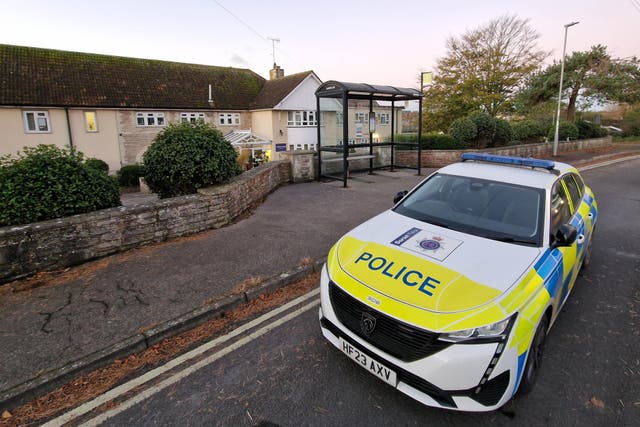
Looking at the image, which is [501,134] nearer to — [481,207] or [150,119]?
[481,207]

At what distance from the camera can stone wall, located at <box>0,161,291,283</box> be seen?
461cm

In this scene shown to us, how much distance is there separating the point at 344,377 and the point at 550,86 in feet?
98.8

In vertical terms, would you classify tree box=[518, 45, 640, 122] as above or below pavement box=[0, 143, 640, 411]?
above

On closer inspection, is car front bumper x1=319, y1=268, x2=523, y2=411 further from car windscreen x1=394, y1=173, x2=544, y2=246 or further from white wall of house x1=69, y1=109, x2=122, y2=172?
white wall of house x1=69, y1=109, x2=122, y2=172

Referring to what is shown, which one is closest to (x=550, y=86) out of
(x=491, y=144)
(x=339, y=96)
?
(x=491, y=144)

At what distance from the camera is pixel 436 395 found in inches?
89.7

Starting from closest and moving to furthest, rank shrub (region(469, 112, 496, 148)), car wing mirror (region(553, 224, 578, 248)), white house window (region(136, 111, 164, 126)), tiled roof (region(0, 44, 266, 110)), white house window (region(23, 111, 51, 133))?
car wing mirror (region(553, 224, 578, 248)) → shrub (region(469, 112, 496, 148)) → white house window (region(23, 111, 51, 133)) → tiled roof (region(0, 44, 266, 110)) → white house window (region(136, 111, 164, 126))

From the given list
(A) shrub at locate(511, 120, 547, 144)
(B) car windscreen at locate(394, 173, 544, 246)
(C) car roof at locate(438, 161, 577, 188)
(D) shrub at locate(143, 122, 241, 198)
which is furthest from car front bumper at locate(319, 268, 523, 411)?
(A) shrub at locate(511, 120, 547, 144)

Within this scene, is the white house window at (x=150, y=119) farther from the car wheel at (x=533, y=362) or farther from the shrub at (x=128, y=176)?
the car wheel at (x=533, y=362)

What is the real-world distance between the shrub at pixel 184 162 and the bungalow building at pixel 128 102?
13.2 metres

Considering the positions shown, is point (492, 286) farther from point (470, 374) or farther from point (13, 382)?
point (13, 382)

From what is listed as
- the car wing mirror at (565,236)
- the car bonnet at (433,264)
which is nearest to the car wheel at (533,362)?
the car bonnet at (433,264)

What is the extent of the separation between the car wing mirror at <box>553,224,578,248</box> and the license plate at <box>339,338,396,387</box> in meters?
1.97

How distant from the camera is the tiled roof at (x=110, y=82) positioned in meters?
22.6
